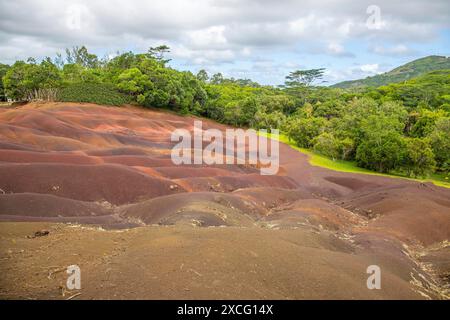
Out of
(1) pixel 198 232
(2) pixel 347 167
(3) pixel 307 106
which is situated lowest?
(2) pixel 347 167

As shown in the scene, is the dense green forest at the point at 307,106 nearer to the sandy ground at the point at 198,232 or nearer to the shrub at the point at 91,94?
the shrub at the point at 91,94

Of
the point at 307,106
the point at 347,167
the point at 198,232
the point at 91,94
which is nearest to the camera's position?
the point at 198,232

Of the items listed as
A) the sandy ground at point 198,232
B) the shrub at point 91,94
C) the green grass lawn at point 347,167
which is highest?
the shrub at point 91,94

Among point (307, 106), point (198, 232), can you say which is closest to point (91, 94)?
point (307, 106)

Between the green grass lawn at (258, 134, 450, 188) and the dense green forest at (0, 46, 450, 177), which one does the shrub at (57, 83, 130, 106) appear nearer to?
the dense green forest at (0, 46, 450, 177)

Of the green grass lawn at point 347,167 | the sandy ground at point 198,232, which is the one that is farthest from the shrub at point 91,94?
the green grass lawn at point 347,167

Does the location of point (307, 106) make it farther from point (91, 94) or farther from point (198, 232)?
point (198, 232)
